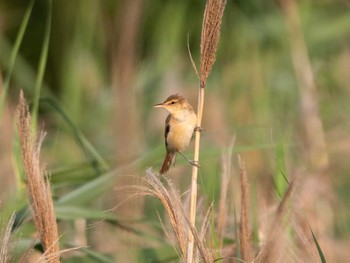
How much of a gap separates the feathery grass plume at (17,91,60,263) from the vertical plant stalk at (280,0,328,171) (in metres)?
2.26

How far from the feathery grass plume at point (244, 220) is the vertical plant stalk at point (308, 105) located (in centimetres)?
206

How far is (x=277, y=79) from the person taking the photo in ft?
25.4

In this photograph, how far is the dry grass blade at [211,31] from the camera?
8.85 ft

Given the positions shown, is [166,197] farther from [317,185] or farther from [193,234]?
[317,185]

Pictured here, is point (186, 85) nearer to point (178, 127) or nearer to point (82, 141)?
point (82, 141)

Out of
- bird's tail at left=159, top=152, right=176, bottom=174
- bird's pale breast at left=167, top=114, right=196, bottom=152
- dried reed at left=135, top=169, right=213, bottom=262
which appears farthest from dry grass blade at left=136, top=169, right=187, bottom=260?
bird's tail at left=159, top=152, right=176, bottom=174

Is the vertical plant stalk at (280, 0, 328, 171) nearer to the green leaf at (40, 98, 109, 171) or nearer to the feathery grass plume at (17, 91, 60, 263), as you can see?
the green leaf at (40, 98, 109, 171)

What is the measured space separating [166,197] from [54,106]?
57.3 inches

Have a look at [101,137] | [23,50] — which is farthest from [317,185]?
[23,50]

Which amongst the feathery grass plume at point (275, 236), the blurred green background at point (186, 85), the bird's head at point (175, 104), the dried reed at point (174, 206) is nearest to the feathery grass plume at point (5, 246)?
the dried reed at point (174, 206)

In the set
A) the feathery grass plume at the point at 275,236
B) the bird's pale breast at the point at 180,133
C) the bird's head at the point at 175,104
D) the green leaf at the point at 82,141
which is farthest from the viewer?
the green leaf at the point at 82,141

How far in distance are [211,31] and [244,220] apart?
51cm

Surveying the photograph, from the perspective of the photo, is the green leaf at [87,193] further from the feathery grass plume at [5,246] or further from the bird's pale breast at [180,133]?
the feathery grass plume at [5,246]

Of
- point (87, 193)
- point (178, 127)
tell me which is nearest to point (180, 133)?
point (178, 127)
